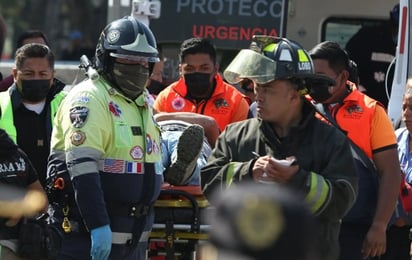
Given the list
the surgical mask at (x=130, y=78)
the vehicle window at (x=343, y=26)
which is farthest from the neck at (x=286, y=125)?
the vehicle window at (x=343, y=26)

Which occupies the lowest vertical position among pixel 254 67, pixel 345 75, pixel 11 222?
pixel 11 222

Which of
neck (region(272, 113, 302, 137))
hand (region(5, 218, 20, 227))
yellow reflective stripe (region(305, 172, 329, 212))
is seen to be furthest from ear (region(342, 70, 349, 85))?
hand (region(5, 218, 20, 227))

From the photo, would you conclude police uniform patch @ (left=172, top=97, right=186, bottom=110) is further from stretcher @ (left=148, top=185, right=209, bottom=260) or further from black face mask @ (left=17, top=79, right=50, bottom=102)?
stretcher @ (left=148, top=185, right=209, bottom=260)

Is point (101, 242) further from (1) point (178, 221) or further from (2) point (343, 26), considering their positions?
(2) point (343, 26)

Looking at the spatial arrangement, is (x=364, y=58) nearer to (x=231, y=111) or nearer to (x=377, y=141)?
(x=231, y=111)

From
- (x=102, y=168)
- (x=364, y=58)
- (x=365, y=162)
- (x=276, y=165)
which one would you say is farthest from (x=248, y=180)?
(x=364, y=58)

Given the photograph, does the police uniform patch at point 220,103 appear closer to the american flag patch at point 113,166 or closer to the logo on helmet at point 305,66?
the american flag patch at point 113,166

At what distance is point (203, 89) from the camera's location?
26.3 feet

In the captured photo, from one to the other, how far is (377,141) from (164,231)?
4.07 ft

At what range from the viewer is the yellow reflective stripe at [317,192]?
4.68 m

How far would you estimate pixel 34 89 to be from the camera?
728cm

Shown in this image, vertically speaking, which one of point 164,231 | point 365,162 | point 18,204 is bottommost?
point 164,231

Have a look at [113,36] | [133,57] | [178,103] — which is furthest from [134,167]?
[178,103]

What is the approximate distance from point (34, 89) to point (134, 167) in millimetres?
1676
